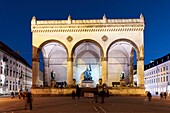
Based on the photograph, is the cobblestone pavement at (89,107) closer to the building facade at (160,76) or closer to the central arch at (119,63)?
the central arch at (119,63)

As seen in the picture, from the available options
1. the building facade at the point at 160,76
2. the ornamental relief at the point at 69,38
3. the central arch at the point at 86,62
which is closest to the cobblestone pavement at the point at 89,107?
→ the ornamental relief at the point at 69,38

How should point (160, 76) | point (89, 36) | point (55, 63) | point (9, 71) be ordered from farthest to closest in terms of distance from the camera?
point (160, 76), point (9, 71), point (55, 63), point (89, 36)

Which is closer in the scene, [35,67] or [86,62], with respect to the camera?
[35,67]

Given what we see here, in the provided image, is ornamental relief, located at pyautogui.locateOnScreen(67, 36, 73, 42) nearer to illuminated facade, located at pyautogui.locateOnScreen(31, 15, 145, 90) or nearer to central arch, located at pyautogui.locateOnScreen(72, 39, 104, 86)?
illuminated facade, located at pyautogui.locateOnScreen(31, 15, 145, 90)

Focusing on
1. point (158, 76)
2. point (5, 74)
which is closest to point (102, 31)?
point (5, 74)

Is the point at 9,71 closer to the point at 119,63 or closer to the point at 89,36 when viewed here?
the point at 119,63

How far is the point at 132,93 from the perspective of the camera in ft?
151

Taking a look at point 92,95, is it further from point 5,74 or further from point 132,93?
point 5,74

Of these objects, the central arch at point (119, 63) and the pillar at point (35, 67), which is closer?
the pillar at point (35, 67)

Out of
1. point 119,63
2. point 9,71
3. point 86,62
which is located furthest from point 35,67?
point 9,71

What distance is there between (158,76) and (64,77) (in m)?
28.5

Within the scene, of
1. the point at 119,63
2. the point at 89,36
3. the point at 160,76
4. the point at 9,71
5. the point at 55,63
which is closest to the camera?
the point at 89,36

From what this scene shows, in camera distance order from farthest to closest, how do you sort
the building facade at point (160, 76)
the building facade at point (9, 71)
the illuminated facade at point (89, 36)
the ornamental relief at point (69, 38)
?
1. the building facade at point (160, 76)
2. the building facade at point (9, 71)
3. the ornamental relief at point (69, 38)
4. the illuminated facade at point (89, 36)

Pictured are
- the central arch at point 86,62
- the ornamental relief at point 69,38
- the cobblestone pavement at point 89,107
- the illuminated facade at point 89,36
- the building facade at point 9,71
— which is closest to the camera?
the cobblestone pavement at point 89,107
